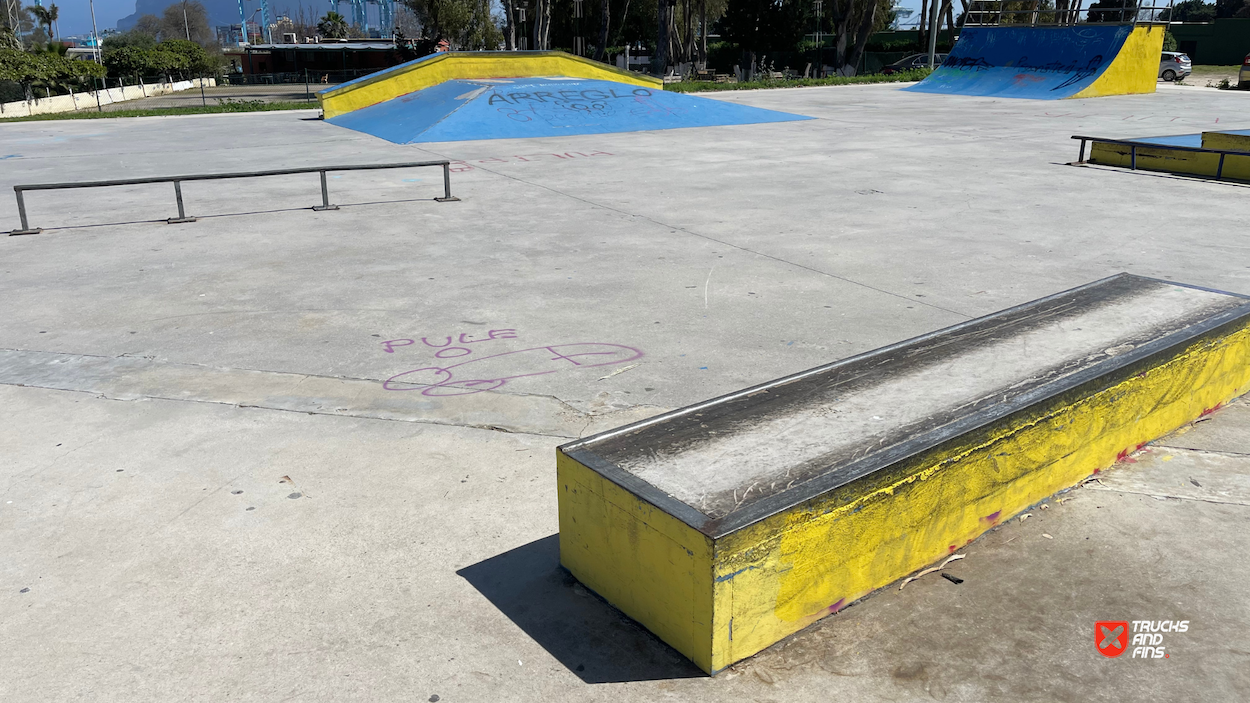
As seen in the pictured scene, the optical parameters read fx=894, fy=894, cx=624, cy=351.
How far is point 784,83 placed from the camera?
37.9m

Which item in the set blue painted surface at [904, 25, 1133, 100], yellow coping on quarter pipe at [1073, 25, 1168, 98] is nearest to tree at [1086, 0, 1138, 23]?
yellow coping on quarter pipe at [1073, 25, 1168, 98]

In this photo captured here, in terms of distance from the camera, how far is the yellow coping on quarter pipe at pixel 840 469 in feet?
10.4

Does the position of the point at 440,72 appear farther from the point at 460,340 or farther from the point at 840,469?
the point at 840,469

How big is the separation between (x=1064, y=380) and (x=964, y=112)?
23.2 metres

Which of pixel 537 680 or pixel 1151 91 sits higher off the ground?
pixel 1151 91

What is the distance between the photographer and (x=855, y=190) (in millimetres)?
12977

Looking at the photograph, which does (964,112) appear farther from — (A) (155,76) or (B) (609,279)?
(A) (155,76)

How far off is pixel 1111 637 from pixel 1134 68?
107ft

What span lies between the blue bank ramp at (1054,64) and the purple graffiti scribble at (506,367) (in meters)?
27.7

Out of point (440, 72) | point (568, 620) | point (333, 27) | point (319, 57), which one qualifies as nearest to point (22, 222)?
point (568, 620)

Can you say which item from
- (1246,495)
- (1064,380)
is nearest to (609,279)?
(1064,380)

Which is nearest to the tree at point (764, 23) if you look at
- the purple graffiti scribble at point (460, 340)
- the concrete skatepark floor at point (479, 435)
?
the concrete skatepark floor at point (479, 435)

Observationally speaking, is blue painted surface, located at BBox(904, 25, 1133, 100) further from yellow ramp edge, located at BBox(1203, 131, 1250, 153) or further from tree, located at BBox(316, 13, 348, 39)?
tree, located at BBox(316, 13, 348, 39)

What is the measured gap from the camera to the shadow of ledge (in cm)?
322
